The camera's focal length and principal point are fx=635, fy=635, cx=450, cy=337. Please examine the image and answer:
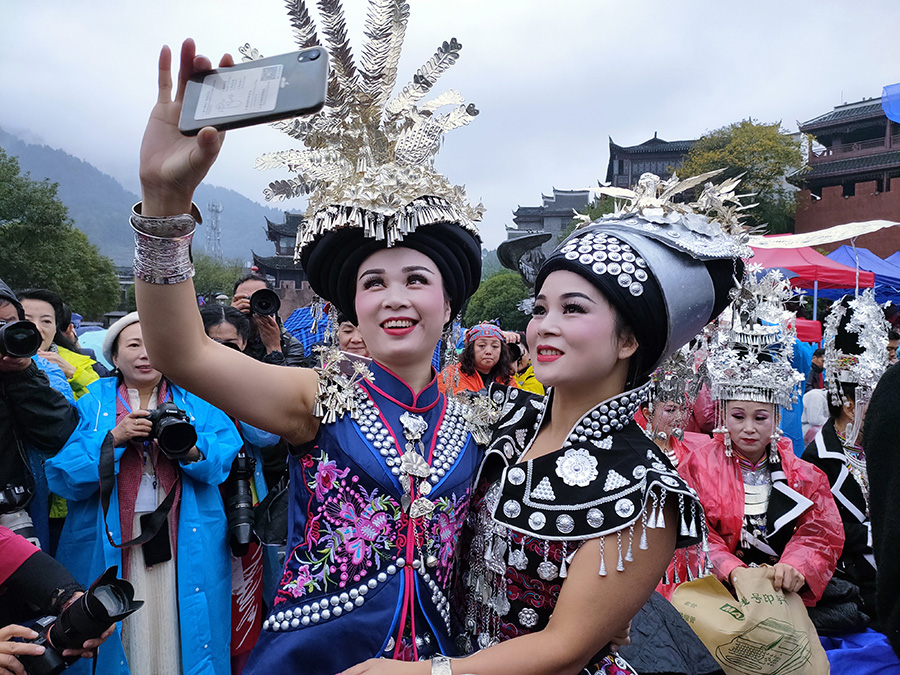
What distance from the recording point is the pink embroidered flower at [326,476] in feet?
5.65

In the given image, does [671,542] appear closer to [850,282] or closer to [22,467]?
[22,467]

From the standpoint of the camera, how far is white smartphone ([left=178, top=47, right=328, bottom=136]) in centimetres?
118

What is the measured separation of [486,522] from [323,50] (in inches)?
49.6

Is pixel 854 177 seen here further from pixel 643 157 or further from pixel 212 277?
pixel 212 277

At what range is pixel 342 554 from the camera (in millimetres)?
1669

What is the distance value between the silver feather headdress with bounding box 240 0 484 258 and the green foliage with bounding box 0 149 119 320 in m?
24.4

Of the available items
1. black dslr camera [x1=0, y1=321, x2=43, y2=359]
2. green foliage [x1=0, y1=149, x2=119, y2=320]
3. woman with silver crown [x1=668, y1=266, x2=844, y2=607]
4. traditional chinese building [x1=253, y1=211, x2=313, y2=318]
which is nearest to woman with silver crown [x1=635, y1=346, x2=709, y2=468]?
woman with silver crown [x1=668, y1=266, x2=844, y2=607]

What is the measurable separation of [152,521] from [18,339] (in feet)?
3.18

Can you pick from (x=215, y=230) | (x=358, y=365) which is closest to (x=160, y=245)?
(x=358, y=365)

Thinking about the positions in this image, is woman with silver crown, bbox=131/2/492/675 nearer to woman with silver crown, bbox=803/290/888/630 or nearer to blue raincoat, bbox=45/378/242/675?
blue raincoat, bbox=45/378/242/675

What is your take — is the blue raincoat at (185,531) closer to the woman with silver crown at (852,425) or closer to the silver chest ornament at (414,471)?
the silver chest ornament at (414,471)

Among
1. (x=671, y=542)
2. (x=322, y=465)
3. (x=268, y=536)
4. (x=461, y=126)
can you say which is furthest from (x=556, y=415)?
(x=268, y=536)

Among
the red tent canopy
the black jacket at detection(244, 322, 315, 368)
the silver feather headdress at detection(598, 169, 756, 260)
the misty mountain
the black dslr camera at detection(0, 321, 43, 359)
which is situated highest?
the misty mountain

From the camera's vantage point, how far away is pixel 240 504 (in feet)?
10.5
